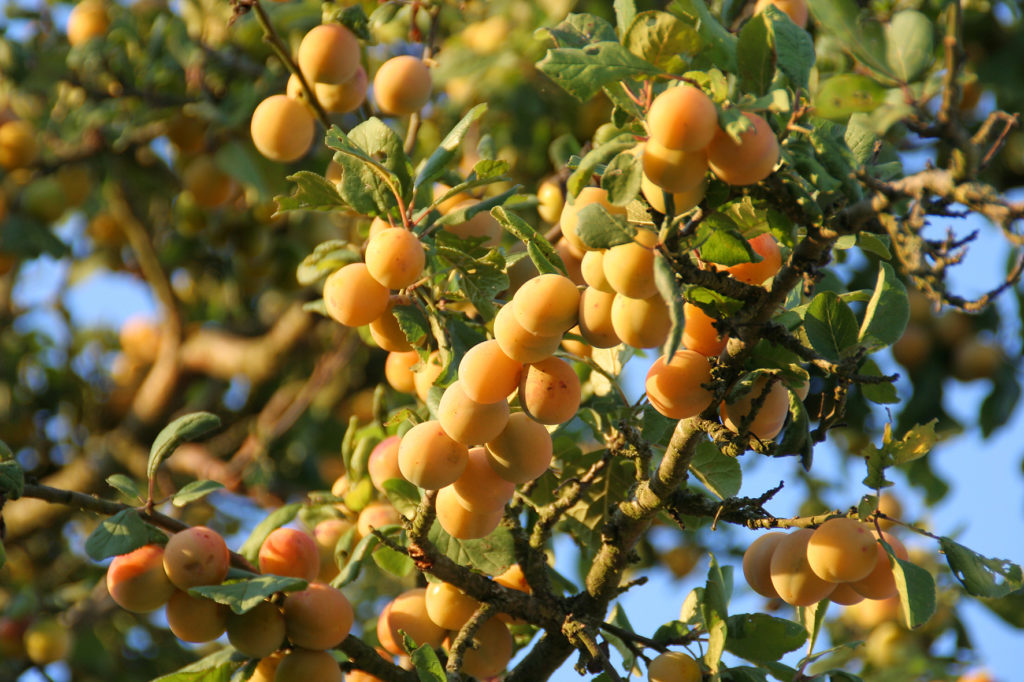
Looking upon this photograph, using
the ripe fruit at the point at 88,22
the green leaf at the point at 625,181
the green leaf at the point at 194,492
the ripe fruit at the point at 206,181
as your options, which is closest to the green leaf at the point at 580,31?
the green leaf at the point at 625,181

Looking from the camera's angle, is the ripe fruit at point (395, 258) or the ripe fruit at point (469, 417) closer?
the ripe fruit at point (469, 417)

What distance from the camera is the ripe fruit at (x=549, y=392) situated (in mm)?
1117

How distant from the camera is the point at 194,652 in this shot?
117 inches

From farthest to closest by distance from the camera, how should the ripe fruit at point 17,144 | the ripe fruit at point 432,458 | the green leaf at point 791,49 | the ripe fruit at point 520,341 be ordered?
the ripe fruit at point 17,144, the ripe fruit at point 432,458, the ripe fruit at point 520,341, the green leaf at point 791,49

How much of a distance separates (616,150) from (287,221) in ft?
8.27

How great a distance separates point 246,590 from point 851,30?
99 centimetres

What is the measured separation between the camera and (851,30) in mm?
899

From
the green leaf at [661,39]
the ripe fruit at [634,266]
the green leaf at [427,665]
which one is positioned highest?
the green leaf at [661,39]

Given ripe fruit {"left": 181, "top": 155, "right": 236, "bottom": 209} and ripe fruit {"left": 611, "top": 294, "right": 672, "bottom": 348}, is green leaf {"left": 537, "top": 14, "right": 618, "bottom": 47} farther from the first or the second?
ripe fruit {"left": 181, "top": 155, "right": 236, "bottom": 209}

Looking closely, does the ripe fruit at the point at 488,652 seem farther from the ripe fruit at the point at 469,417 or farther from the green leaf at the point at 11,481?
Answer: the green leaf at the point at 11,481

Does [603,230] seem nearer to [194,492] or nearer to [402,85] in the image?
[194,492]

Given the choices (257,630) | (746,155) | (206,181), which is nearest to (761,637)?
(257,630)

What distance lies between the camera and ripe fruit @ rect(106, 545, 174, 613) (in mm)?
1359

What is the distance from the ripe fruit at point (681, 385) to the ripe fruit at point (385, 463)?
586 mm
